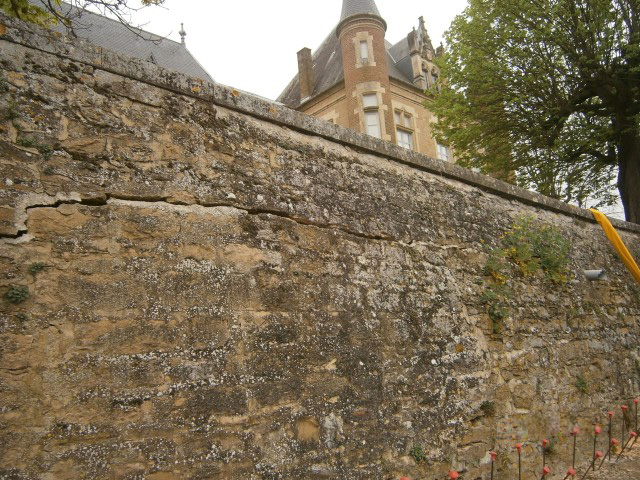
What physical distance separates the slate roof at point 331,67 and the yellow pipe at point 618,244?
15454 millimetres

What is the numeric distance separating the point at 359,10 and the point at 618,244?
16395 mm

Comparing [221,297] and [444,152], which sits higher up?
[444,152]

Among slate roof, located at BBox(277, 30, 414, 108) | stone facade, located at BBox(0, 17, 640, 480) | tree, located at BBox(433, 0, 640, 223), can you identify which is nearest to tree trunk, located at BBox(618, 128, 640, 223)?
tree, located at BBox(433, 0, 640, 223)

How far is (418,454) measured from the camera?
3449mm

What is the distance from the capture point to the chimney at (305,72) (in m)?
22.2

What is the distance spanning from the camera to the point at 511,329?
4629 millimetres

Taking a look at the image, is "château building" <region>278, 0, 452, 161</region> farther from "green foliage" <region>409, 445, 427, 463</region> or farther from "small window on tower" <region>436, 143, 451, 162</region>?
"green foliage" <region>409, 445, 427, 463</region>

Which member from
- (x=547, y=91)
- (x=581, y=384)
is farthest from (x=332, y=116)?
(x=581, y=384)

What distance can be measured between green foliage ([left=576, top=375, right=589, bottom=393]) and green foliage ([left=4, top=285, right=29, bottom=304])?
5076mm

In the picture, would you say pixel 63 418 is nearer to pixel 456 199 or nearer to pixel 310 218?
pixel 310 218

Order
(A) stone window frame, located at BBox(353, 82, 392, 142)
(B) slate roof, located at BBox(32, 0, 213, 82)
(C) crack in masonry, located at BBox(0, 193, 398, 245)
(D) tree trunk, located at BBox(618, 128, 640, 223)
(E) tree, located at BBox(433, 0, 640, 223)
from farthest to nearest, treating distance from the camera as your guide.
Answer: (A) stone window frame, located at BBox(353, 82, 392, 142) < (B) slate roof, located at BBox(32, 0, 213, 82) < (D) tree trunk, located at BBox(618, 128, 640, 223) < (E) tree, located at BBox(433, 0, 640, 223) < (C) crack in masonry, located at BBox(0, 193, 398, 245)

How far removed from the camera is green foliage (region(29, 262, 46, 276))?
240cm

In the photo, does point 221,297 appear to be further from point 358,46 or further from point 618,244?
point 358,46

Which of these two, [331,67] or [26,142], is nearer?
[26,142]
